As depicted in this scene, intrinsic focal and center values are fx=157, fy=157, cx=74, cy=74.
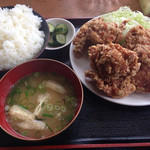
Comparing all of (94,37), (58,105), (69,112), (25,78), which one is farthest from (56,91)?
(94,37)

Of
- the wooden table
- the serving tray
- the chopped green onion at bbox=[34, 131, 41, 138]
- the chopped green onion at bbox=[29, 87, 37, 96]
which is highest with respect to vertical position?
the wooden table

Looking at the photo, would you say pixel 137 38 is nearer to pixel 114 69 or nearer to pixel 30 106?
pixel 114 69

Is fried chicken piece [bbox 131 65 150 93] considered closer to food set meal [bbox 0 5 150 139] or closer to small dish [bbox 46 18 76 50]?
food set meal [bbox 0 5 150 139]

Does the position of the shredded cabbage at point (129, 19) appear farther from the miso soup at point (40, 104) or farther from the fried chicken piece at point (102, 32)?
the miso soup at point (40, 104)

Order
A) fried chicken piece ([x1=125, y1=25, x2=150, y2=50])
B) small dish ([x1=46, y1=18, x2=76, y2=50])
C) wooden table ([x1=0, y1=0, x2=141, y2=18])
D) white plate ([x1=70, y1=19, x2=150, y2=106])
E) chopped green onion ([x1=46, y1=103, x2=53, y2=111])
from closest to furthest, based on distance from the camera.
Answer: chopped green onion ([x1=46, y1=103, x2=53, y2=111])
white plate ([x1=70, y1=19, x2=150, y2=106])
fried chicken piece ([x1=125, y1=25, x2=150, y2=50])
small dish ([x1=46, y1=18, x2=76, y2=50])
wooden table ([x1=0, y1=0, x2=141, y2=18])

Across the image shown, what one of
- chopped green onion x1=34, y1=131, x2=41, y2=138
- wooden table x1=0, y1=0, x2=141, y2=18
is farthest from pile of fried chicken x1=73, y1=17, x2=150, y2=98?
wooden table x1=0, y1=0, x2=141, y2=18

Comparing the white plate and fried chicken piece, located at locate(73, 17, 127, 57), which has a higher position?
fried chicken piece, located at locate(73, 17, 127, 57)

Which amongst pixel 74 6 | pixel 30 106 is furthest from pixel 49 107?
pixel 74 6
